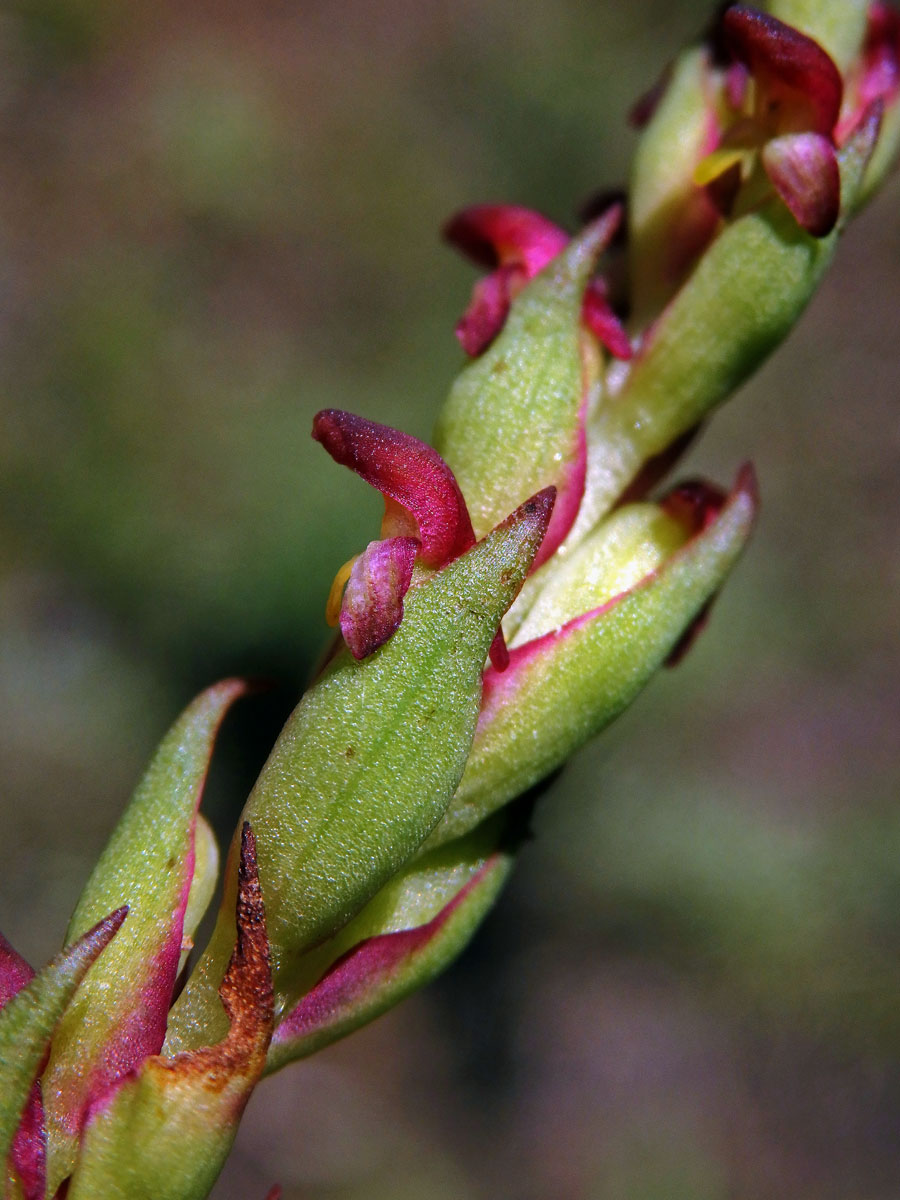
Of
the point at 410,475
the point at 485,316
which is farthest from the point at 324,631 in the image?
the point at 410,475

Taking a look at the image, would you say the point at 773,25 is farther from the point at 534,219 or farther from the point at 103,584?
the point at 103,584

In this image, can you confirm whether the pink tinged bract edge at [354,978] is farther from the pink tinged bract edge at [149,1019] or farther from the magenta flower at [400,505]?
the magenta flower at [400,505]

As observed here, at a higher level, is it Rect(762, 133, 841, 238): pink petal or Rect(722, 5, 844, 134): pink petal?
Rect(722, 5, 844, 134): pink petal

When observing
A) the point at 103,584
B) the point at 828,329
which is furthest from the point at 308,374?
the point at 828,329

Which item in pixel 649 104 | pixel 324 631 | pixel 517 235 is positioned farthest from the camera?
pixel 324 631

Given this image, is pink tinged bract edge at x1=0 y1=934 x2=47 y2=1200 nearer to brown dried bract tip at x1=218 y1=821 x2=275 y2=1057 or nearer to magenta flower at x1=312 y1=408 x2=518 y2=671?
brown dried bract tip at x1=218 y1=821 x2=275 y2=1057

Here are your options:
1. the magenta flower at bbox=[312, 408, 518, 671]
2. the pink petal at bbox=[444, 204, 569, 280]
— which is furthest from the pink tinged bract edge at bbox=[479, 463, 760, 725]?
the pink petal at bbox=[444, 204, 569, 280]

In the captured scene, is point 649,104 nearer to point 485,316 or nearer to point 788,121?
point 788,121
